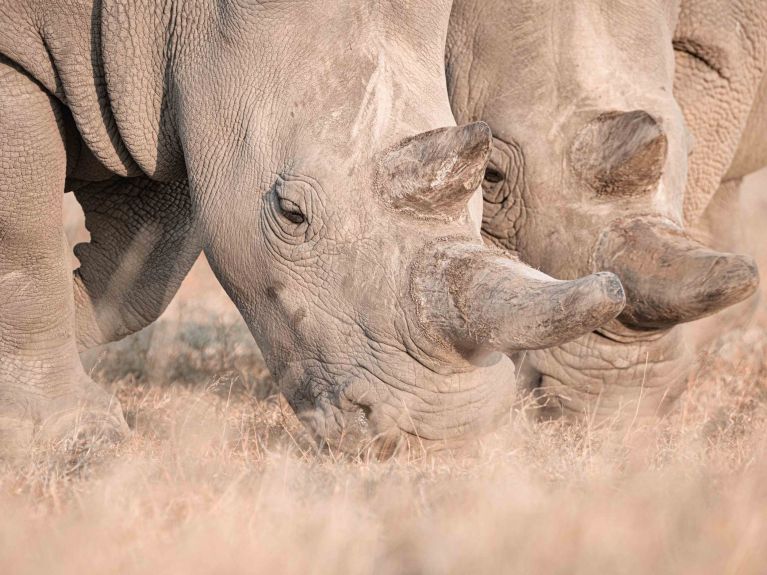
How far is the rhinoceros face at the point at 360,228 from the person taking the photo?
4.82 m

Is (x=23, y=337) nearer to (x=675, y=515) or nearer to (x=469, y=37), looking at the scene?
(x=469, y=37)

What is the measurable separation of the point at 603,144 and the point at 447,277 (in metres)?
1.37

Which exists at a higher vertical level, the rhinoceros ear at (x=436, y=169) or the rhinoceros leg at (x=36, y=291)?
the rhinoceros ear at (x=436, y=169)

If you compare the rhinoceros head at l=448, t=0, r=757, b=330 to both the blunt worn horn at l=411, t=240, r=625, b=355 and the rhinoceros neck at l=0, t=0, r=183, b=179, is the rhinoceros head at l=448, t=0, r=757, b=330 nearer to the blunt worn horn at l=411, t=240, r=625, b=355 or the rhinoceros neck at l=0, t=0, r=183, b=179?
the blunt worn horn at l=411, t=240, r=625, b=355

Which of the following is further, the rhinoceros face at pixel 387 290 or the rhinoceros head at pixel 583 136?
Result: the rhinoceros head at pixel 583 136

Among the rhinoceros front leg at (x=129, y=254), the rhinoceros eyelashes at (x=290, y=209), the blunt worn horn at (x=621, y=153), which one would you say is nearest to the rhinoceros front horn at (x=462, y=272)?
the rhinoceros eyelashes at (x=290, y=209)

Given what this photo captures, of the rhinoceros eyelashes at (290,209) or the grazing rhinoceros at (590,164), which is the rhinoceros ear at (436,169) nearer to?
the rhinoceros eyelashes at (290,209)

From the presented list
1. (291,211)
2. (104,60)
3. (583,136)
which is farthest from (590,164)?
(104,60)

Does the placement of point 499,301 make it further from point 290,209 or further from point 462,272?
point 290,209

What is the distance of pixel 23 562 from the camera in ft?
12.2

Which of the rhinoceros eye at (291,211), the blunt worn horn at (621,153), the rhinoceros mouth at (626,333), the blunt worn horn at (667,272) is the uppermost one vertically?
the blunt worn horn at (621,153)

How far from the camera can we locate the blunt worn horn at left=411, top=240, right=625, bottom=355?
4.41 meters

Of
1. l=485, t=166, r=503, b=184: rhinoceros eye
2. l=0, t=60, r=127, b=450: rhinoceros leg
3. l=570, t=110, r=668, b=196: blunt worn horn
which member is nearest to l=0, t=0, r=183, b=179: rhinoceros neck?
l=0, t=60, r=127, b=450: rhinoceros leg

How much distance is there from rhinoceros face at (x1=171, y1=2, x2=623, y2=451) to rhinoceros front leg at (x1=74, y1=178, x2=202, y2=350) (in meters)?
1.69
